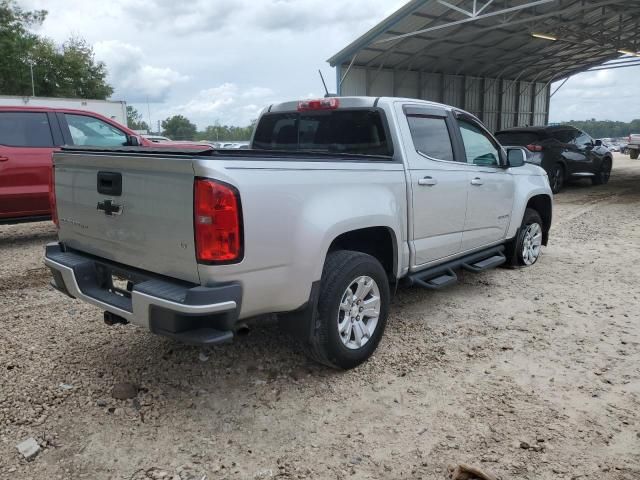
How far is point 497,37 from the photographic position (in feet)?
70.0

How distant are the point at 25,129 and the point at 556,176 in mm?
11646

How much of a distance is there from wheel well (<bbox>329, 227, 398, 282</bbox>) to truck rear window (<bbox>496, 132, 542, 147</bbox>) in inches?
393

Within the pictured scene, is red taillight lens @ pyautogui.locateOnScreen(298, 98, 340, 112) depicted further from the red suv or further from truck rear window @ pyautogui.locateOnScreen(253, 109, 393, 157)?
the red suv

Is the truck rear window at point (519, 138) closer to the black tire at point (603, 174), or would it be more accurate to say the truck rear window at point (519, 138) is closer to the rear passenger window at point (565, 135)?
the rear passenger window at point (565, 135)

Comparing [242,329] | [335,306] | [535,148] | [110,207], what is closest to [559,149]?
[535,148]

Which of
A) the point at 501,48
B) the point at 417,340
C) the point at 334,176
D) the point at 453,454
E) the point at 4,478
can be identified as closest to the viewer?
the point at 4,478

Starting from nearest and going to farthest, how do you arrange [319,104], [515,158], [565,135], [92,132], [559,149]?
[319,104] → [515,158] → [92,132] → [559,149] → [565,135]

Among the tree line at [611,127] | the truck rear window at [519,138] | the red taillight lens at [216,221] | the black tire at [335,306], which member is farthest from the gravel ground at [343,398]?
the tree line at [611,127]

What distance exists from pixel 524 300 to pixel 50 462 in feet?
13.6

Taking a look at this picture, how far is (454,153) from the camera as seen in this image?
4.61m

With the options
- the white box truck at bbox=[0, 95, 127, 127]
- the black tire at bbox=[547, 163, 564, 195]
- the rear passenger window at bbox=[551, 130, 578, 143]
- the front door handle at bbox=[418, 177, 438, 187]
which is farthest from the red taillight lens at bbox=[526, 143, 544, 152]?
the white box truck at bbox=[0, 95, 127, 127]

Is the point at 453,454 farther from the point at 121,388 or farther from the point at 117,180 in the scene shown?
the point at 117,180

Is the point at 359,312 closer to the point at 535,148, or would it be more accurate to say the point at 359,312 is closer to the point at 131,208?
the point at 131,208

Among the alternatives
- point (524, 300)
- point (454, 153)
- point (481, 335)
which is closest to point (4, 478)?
point (481, 335)
